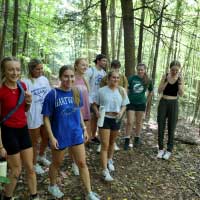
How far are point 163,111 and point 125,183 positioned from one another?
1.80 metres

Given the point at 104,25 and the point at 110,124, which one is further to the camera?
the point at 104,25

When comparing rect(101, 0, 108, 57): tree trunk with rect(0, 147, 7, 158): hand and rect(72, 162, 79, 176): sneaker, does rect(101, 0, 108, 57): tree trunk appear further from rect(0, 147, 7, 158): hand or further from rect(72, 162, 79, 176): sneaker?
rect(0, 147, 7, 158): hand

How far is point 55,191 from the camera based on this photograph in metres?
4.15

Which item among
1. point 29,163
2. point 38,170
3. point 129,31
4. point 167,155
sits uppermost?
point 129,31

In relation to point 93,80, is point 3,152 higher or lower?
lower

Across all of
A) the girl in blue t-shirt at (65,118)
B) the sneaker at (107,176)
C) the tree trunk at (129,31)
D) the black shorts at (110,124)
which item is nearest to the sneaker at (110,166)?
the sneaker at (107,176)

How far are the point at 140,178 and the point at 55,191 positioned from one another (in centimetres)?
182

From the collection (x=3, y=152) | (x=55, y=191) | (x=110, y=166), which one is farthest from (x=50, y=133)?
(x=110, y=166)

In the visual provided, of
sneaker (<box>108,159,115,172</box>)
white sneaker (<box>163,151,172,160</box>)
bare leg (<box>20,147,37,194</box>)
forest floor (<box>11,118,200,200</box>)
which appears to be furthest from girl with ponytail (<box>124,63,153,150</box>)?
bare leg (<box>20,147,37,194</box>)

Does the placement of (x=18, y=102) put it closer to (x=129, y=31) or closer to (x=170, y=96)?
(x=170, y=96)

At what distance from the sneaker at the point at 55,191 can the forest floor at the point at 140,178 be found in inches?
2.9

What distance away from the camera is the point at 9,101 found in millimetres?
3363

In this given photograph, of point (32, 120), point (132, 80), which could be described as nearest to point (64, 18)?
point (132, 80)

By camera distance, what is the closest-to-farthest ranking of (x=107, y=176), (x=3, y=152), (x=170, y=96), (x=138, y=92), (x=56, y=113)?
(x=3, y=152) < (x=56, y=113) < (x=107, y=176) < (x=170, y=96) < (x=138, y=92)
